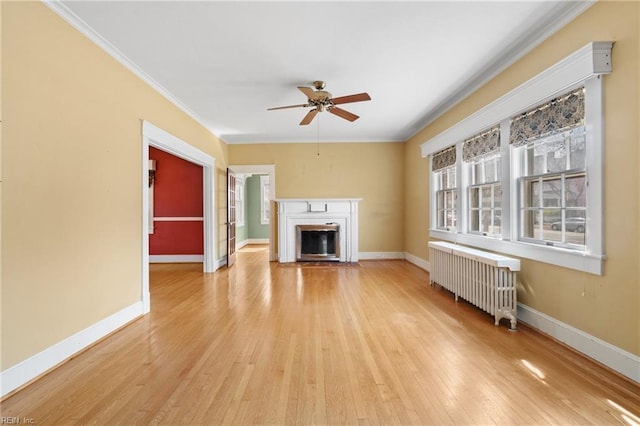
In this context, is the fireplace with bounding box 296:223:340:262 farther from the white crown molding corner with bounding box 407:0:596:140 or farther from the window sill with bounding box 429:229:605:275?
the white crown molding corner with bounding box 407:0:596:140

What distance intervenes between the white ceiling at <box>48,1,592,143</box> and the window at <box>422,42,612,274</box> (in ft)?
1.64

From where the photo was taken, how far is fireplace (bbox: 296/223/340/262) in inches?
248

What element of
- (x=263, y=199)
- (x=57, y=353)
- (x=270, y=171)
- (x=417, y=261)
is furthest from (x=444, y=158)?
(x=263, y=199)

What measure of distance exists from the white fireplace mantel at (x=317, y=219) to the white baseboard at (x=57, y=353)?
11.6 feet

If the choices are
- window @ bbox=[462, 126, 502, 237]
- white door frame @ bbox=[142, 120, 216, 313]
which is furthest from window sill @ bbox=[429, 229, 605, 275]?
white door frame @ bbox=[142, 120, 216, 313]

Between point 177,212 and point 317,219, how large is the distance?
3.24m

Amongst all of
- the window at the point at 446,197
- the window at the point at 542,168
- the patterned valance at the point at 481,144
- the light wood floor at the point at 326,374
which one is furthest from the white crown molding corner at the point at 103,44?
the window at the point at 446,197

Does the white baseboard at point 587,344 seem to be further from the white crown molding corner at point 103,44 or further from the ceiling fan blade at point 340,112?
the white crown molding corner at point 103,44

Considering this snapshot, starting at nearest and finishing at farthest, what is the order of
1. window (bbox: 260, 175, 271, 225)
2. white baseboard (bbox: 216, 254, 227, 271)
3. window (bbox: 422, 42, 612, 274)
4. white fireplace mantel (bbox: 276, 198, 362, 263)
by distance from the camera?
window (bbox: 422, 42, 612, 274) → white baseboard (bbox: 216, 254, 227, 271) → white fireplace mantel (bbox: 276, 198, 362, 263) → window (bbox: 260, 175, 271, 225)

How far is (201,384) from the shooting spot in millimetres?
1917

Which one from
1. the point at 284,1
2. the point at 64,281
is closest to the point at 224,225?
the point at 64,281

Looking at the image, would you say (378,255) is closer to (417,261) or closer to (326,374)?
(417,261)

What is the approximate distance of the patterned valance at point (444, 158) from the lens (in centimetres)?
441

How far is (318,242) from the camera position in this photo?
21.0ft
